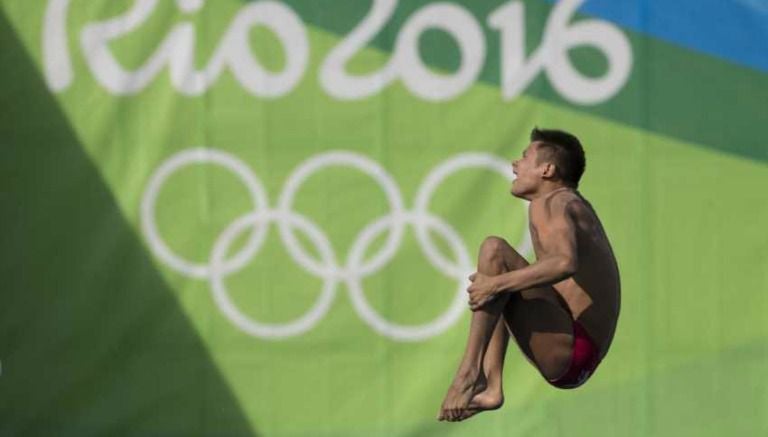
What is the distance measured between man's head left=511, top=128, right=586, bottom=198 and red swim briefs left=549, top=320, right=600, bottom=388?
1.65 feet

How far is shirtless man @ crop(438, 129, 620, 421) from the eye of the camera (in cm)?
646

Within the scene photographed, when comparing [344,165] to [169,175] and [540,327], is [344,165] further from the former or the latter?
[540,327]

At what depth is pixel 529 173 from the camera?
21.8ft

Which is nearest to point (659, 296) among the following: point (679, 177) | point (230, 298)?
point (679, 177)

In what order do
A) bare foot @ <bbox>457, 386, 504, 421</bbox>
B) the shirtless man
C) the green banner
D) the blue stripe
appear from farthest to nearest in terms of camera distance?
the blue stripe → the green banner → bare foot @ <bbox>457, 386, 504, 421</bbox> → the shirtless man

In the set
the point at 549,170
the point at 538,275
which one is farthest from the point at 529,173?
the point at 538,275

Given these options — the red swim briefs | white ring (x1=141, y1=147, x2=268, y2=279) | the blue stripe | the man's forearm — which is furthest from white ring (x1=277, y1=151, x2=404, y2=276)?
the man's forearm

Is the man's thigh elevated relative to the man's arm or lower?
lower

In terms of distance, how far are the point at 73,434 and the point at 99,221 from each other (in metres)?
0.94

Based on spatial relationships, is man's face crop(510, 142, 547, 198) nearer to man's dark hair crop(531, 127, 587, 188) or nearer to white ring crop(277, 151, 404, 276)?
man's dark hair crop(531, 127, 587, 188)

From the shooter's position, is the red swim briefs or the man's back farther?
the red swim briefs

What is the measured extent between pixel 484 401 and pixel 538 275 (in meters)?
0.62

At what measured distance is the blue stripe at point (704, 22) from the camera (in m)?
9.17

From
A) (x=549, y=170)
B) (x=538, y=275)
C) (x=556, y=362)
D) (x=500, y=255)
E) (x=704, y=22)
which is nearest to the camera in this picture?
(x=538, y=275)
